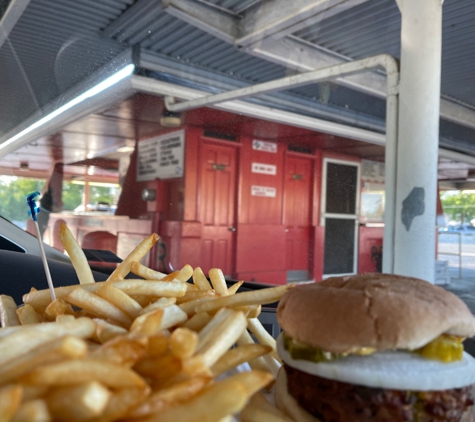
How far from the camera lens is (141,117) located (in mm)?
5711

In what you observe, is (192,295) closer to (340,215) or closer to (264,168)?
(264,168)

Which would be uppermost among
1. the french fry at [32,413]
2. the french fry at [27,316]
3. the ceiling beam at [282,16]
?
the ceiling beam at [282,16]

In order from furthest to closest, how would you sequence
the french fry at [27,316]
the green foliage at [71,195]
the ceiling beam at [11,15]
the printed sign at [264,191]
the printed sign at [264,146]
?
the green foliage at [71,195], the printed sign at [264,191], the printed sign at [264,146], the ceiling beam at [11,15], the french fry at [27,316]

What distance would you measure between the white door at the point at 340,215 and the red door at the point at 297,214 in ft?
1.37

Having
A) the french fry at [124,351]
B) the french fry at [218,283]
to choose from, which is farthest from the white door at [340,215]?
the french fry at [124,351]

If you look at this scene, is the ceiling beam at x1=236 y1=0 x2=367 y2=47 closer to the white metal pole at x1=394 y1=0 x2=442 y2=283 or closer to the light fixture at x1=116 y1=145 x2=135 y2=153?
the white metal pole at x1=394 y1=0 x2=442 y2=283

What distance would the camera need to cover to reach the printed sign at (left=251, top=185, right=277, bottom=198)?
730 centimetres

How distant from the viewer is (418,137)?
1910mm

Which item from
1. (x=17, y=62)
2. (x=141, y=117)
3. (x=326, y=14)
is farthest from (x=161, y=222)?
(x=326, y=14)

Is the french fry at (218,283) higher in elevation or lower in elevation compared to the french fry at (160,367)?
higher

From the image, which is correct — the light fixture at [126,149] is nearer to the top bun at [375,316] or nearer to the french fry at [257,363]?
the french fry at [257,363]

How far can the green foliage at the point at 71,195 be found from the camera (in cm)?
741

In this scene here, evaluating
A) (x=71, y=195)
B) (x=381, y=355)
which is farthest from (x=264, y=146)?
(x=381, y=355)

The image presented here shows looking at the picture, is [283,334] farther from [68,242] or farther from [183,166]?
[183,166]
